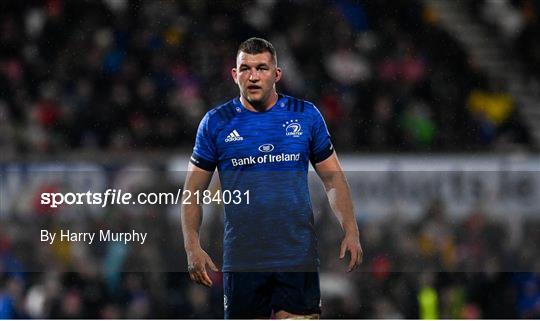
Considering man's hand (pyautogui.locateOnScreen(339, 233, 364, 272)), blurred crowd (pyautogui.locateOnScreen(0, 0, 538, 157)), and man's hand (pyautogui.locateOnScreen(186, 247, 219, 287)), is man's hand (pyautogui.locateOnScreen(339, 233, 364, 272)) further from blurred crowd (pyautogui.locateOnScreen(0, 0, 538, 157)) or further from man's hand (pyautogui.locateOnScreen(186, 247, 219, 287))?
blurred crowd (pyautogui.locateOnScreen(0, 0, 538, 157))

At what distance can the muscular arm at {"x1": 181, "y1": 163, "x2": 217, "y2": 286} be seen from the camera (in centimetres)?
838

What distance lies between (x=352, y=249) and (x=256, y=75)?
4.58 ft

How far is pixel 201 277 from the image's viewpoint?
8336 millimetres

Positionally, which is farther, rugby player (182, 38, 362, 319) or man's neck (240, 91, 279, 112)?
man's neck (240, 91, 279, 112)

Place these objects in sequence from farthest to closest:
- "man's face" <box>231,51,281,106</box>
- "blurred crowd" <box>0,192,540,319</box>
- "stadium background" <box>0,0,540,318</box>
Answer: "stadium background" <box>0,0,540,318</box>, "blurred crowd" <box>0,192,540,319</box>, "man's face" <box>231,51,281,106</box>

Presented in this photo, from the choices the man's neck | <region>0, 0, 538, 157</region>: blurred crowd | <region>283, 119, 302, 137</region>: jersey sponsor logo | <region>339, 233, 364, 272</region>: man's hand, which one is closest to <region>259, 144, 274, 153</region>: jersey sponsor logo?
<region>283, 119, 302, 137</region>: jersey sponsor logo

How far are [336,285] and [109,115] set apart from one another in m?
4.79

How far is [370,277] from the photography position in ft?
53.1

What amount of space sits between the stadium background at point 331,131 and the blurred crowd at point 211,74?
3 centimetres

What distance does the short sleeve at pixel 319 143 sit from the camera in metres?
8.53

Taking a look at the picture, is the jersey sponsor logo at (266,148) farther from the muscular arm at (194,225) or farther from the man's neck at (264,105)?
the muscular arm at (194,225)

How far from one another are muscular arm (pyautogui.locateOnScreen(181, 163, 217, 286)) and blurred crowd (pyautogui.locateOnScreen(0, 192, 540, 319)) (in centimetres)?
537

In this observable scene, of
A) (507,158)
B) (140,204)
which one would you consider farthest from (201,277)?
(507,158)

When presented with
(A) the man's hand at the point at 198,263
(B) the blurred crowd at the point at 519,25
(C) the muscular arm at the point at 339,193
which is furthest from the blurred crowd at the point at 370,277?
(B) the blurred crowd at the point at 519,25
